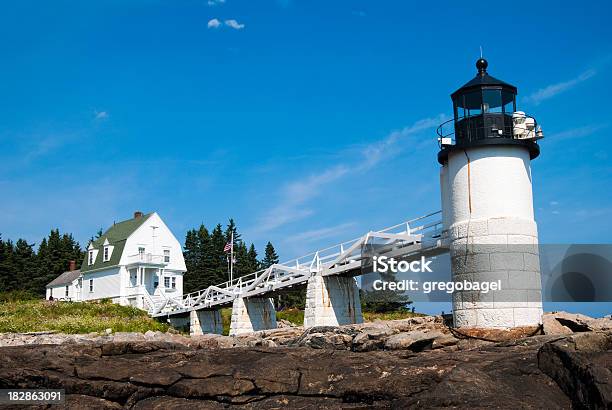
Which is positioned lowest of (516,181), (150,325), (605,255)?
(150,325)

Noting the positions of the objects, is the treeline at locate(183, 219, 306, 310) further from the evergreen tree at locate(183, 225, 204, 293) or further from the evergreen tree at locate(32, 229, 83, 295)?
the evergreen tree at locate(32, 229, 83, 295)

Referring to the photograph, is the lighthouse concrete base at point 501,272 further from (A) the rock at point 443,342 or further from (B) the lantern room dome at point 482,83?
(B) the lantern room dome at point 482,83

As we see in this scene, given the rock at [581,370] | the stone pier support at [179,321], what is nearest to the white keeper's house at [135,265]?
the stone pier support at [179,321]

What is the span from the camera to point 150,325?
39719 mm

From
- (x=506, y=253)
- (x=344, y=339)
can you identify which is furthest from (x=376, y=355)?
(x=506, y=253)

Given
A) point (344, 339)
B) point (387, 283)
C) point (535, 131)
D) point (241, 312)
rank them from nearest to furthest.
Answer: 1. point (344, 339)
2. point (535, 131)
3. point (387, 283)
4. point (241, 312)

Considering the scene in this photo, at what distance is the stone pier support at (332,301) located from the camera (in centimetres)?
2548

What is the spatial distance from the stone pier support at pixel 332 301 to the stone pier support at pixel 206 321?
14.6m

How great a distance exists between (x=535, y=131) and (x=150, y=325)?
93.9ft

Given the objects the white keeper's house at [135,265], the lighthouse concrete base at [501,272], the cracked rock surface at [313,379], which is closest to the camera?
the cracked rock surface at [313,379]

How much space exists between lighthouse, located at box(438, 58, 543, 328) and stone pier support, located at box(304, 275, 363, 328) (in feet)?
26.0

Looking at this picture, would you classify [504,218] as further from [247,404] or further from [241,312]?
[241,312]

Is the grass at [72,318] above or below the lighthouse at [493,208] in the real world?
below

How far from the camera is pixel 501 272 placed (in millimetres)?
17766
